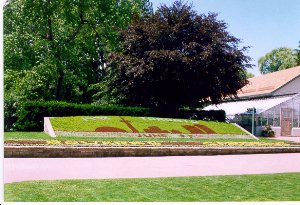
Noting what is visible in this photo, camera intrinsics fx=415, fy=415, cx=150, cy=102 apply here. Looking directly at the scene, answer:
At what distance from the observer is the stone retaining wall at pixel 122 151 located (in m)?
12.1

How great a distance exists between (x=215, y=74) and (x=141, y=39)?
18.3 feet

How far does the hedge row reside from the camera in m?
22.4

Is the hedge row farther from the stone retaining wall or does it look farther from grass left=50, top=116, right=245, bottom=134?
the stone retaining wall

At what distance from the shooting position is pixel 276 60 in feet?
122

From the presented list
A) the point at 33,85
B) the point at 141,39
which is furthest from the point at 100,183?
the point at 141,39

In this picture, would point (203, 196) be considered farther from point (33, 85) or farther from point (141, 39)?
point (141, 39)

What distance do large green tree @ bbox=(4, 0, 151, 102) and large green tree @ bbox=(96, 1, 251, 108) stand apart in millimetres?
2054

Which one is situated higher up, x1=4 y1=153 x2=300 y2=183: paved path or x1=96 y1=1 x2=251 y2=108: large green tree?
x1=96 y1=1 x2=251 y2=108: large green tree

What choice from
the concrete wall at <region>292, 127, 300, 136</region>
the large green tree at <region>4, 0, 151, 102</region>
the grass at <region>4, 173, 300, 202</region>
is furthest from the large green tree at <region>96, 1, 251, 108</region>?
the grass at <region>4, 173, 300, 202</region>

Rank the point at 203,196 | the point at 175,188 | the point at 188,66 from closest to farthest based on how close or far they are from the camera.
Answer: the point at 203,196 < the point at 175,188 < the point at 188,66

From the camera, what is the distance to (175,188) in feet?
25.8

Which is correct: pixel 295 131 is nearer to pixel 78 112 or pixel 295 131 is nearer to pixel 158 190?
pixel 78 112

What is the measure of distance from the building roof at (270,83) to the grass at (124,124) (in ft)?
24.2

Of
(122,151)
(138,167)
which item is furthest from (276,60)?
(138,167)
